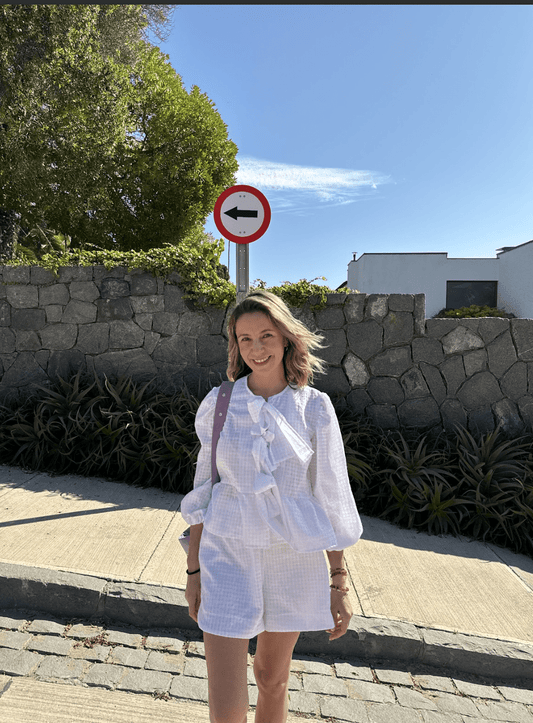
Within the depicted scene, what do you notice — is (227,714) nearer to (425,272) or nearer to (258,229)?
(258,229)

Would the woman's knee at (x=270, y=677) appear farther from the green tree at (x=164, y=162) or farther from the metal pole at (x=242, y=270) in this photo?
the green tree at (x=164, y=162)

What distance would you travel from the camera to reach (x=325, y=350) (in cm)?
553

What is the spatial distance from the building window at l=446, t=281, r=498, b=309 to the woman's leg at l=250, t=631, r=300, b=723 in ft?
78.4

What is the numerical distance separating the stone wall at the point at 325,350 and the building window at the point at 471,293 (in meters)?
19.3

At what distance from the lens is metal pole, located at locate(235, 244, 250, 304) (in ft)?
13.7

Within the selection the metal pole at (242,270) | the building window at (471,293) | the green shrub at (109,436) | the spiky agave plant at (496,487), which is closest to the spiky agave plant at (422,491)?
the spiky agave plant at (496,487)

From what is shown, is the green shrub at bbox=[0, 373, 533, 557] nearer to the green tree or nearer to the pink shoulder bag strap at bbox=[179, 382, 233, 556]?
the pink shoulder bag strap at bbox=[179, 382, 233, 556]

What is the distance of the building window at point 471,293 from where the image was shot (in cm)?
2331

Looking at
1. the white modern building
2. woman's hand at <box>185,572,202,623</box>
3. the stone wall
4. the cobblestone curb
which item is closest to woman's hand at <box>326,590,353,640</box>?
woman's hand at <box>185,572,202,623</box>

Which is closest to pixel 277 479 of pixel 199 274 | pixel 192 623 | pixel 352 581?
pixel 192 623

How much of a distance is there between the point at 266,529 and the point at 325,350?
13.8 feet

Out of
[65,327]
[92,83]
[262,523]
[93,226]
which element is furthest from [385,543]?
[93,226]

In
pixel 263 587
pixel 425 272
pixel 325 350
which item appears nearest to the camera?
pixel 263 587

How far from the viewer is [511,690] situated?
2.37 metres
